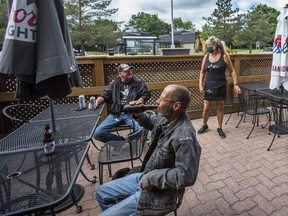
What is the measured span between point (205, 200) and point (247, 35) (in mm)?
40566

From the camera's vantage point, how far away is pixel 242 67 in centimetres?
509

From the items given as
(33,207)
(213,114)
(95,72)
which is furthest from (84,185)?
(213,114)

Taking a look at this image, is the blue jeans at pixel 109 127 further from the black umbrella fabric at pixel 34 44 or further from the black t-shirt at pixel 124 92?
the black umbrella fabric at pixel 34 44

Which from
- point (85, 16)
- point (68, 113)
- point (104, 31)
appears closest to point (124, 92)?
point (68, 113)

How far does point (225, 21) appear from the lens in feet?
122

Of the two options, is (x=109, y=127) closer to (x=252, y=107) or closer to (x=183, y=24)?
(x=252, y=107)

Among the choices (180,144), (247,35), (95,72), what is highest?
(247,35)

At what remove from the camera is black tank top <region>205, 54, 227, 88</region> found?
12.0 feet

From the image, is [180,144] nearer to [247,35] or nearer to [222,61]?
[222,61]

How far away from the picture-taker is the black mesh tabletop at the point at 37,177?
43.8 inches

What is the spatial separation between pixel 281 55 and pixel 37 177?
3629 mm

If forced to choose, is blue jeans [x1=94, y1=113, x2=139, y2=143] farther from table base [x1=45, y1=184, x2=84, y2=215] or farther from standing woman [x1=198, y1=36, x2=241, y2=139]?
standing woman [x1=198, y1=36, x2=241, y2=139]

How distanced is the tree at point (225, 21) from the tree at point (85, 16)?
18900 mm

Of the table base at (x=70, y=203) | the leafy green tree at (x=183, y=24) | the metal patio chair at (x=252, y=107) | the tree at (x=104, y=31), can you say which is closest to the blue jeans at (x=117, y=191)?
the table base at (x=70, y=203)
